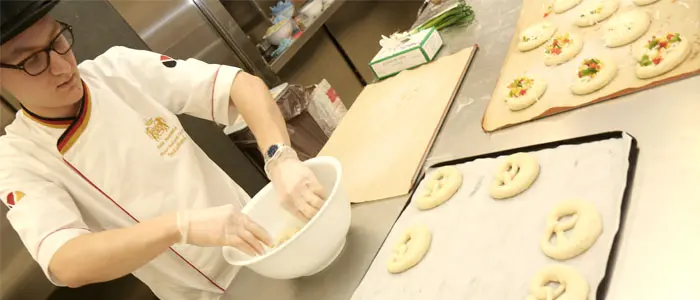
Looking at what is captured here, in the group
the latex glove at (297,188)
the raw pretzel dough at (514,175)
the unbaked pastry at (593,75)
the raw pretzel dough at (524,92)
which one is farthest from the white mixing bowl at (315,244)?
the unbaked pastry at (593,75)

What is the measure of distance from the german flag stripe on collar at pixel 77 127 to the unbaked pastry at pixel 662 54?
1274 millimetres

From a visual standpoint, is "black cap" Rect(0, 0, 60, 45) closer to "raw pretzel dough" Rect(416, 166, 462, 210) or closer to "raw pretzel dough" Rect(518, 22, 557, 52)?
"raw pretzel dough" Rect(416, 166, 462, 210)

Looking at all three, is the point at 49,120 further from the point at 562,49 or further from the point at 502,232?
the point at 562,49

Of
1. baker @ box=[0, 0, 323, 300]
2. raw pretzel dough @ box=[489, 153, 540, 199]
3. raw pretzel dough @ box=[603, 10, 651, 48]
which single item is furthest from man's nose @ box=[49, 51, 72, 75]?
raw pretzel dough @ box=[603, 10, 651, 48]

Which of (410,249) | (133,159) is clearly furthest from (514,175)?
(133,159)

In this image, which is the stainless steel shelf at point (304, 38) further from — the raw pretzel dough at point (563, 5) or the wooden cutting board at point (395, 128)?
the raw pretzel dough at point (563, 5)

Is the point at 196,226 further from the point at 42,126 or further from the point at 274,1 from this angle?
the point at 274,1

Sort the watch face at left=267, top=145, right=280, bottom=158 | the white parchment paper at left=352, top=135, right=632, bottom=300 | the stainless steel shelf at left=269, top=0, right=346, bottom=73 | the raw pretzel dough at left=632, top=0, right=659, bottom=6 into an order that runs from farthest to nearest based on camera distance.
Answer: the stainless steel shelf at left=269, top=0, right=346, bottom=73
the watch face at left=267, top=145, right=280, bottom=158
the raw pretzel dough at left=632, top=0, right=659, bottom=6
the white parchment paper at left=352, top=135, right=632, bottom=300

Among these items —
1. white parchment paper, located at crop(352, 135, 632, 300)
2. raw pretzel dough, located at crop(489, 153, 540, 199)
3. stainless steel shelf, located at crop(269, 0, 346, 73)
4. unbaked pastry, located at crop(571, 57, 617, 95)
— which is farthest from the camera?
stainless steel shelf, located at crop(269, 0, 346, 73)

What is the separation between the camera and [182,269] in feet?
4.43

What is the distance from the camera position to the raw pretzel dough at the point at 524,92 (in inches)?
42.7

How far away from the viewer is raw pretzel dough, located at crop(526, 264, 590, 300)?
2.17ft

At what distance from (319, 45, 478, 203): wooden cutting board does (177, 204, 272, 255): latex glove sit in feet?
1.02

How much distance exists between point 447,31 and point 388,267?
3.34 feet
